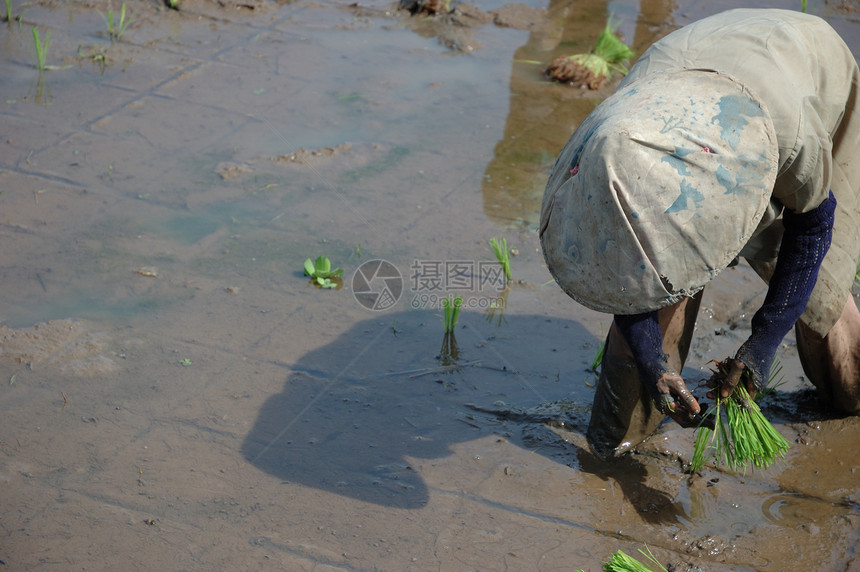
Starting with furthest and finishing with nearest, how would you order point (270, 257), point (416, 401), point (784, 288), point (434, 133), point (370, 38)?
point (370, 38) → point (434, 133) → point (270, 257) → point (416, 401) → point (784, 288)

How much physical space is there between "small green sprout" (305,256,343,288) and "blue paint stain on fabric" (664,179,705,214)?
2047 millimetres

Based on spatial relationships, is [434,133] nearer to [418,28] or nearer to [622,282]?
[418,28]

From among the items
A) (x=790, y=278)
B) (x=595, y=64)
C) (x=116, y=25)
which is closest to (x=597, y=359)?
(x=790, y=278)

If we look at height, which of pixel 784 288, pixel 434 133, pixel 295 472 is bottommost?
pixel 295 472

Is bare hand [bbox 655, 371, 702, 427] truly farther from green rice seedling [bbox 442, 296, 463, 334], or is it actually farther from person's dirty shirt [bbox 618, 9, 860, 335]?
green rice seedling [bbox 442, 296, 463, 334]

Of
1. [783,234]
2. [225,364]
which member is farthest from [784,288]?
[225,364]

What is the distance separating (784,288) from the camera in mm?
2348

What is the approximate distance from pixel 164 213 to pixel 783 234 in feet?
9.44

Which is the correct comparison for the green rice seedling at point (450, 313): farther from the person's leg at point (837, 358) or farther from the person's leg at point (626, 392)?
the person's leg at point (837, 358)

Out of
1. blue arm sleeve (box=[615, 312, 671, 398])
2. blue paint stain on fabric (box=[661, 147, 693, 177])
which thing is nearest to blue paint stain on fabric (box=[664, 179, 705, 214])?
blue paint stain on fabric (box=[661, 147, 693, 177])

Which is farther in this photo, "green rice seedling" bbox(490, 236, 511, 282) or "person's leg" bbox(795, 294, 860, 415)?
"green rice seedling" bbox(490, 236, 511, 282)

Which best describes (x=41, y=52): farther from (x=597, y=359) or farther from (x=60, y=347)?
(x=597, y=359)

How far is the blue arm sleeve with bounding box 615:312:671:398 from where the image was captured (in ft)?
7.63

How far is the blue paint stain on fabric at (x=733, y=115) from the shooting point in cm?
192
